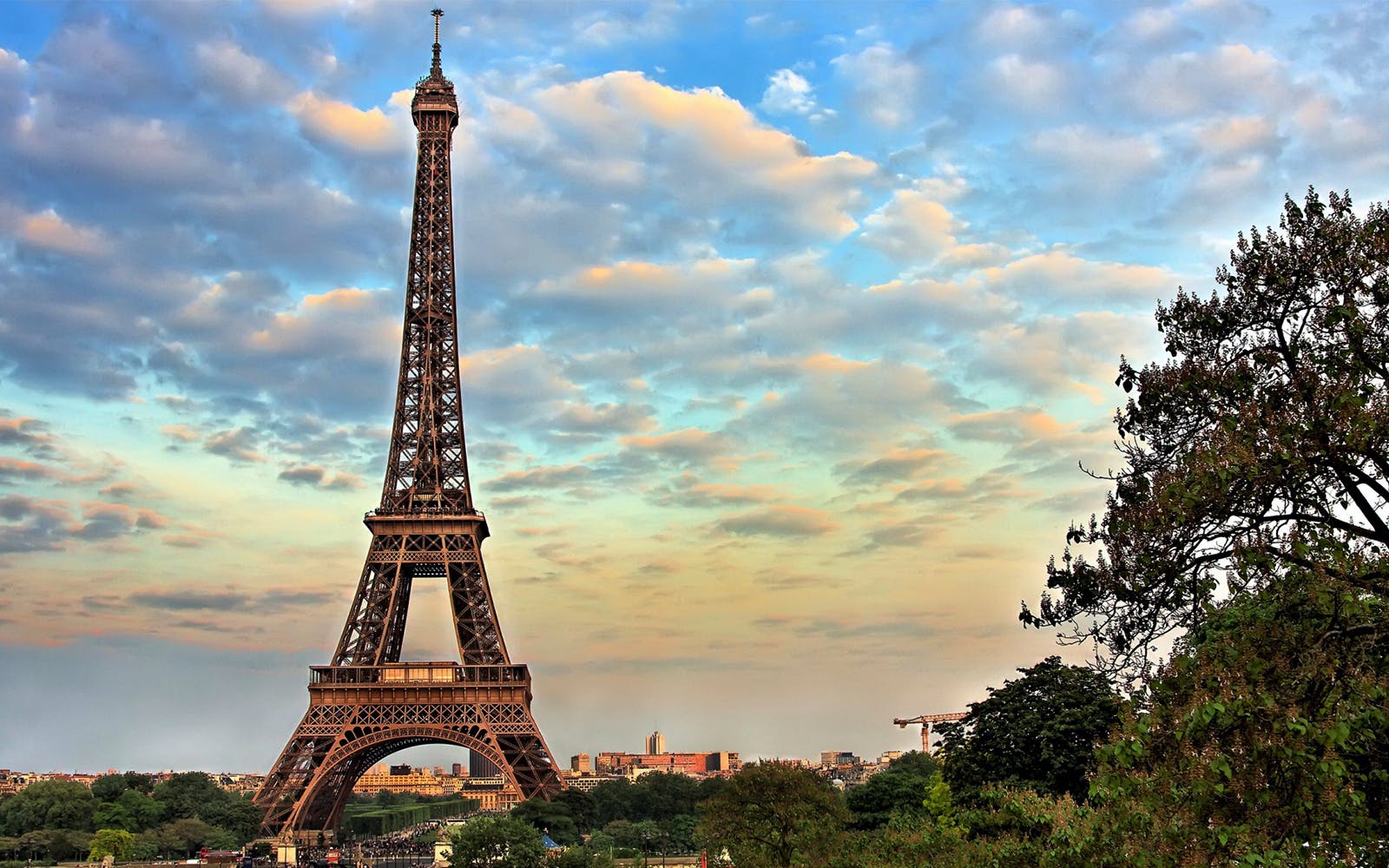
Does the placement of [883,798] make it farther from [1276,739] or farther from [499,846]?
[1276,739]

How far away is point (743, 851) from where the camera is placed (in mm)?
49688

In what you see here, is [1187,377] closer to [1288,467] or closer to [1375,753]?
[1288,467]

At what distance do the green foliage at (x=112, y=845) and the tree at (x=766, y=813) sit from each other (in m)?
61.7

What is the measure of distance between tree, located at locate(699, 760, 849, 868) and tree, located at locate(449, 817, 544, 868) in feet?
Result: 59.5

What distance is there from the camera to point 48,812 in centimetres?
10350

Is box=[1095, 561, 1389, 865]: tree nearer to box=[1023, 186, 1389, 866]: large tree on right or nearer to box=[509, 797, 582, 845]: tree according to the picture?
box=[1023, 186, 1389, 866]: large tree on right

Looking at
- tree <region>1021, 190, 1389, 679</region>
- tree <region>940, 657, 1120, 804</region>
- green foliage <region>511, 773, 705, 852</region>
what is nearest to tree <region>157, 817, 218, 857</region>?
green foliage <region>511, 773, 705, 852</region>

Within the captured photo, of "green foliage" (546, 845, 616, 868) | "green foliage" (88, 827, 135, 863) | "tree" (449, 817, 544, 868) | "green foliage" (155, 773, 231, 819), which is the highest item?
"green foliage" (155, 773, 231, 819)

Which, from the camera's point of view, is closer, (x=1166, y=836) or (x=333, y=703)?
(x=1166, y=836)

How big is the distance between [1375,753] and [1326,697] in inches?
34.0

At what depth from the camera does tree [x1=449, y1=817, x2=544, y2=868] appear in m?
66.5

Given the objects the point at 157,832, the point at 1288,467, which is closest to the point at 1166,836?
the point at 1288,467

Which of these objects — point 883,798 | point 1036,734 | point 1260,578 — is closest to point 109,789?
point 883,798

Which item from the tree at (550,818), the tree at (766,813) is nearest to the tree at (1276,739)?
the tree at (766,813)
